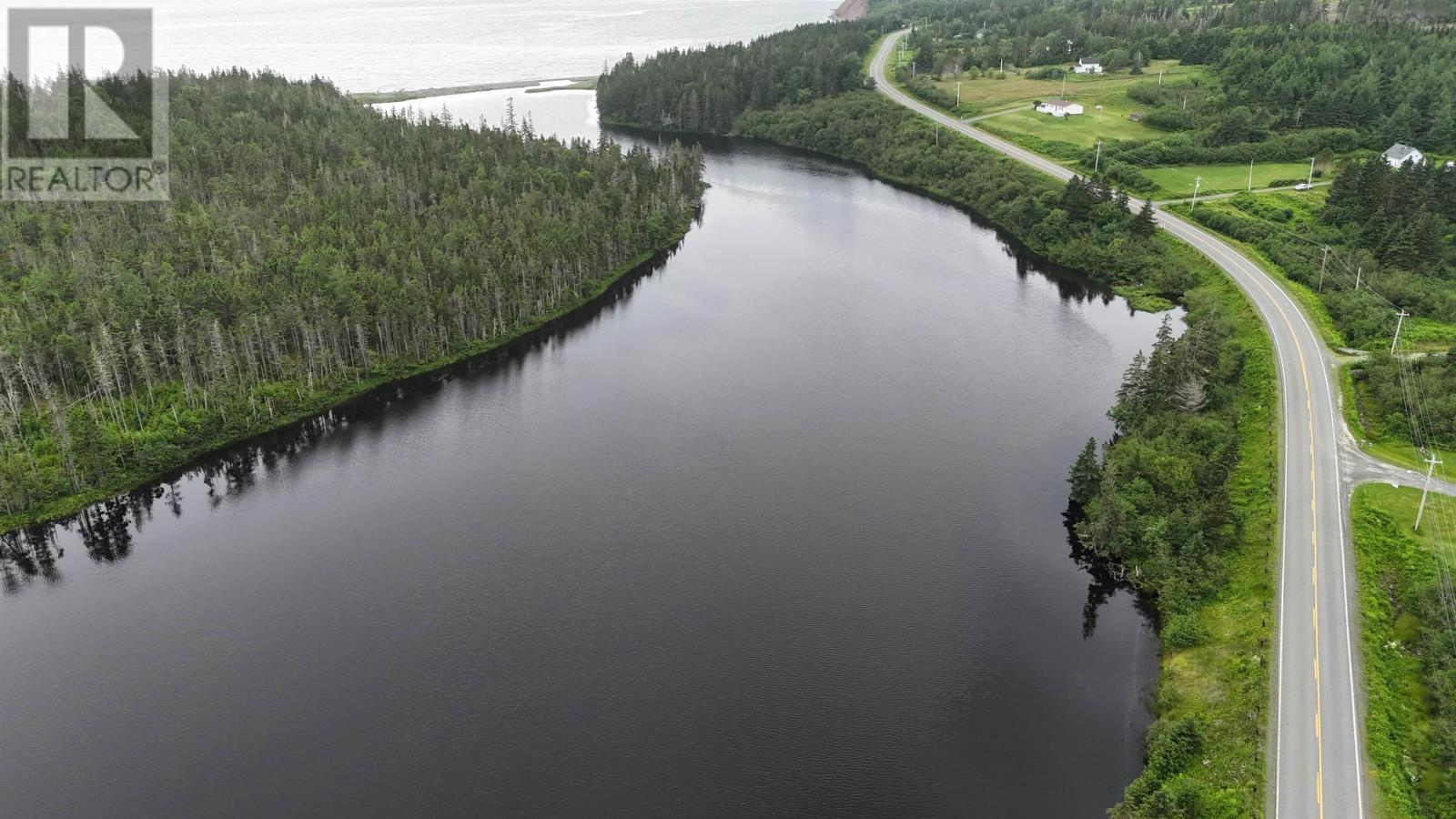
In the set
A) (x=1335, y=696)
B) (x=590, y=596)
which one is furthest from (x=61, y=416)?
(x=1335, y=696)

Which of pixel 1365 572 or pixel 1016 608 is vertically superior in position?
pixel 1365 572

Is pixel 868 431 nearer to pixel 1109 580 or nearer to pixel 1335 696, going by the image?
pixel 1109 580

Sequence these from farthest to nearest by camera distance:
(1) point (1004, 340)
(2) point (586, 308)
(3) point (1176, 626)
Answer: (2) point (586, 308)
(1) point (1004, 340)
(3) point (1176, 626)

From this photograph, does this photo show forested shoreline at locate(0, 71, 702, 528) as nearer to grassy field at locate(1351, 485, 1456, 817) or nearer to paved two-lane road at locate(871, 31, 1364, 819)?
paved two-lane road at locate(871, 31, 1364, 819)

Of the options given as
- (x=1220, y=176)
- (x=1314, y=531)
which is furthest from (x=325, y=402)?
(x=1220, y=176)

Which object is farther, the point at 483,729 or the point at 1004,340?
the point at 1004,340

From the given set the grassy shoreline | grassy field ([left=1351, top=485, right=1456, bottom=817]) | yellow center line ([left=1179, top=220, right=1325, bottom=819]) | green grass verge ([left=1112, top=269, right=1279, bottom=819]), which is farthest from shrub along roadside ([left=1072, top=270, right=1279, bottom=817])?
the grassy shoreline
